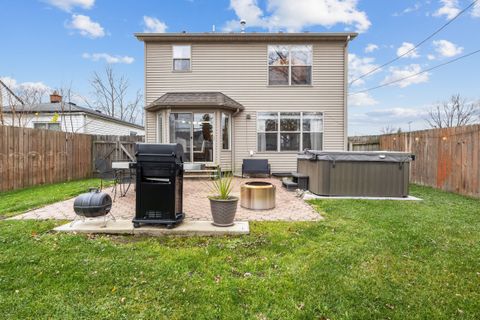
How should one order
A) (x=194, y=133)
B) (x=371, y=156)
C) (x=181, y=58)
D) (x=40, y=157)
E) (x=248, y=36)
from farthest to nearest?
(x=181, y=58) < (x=248, y=36) < (x=194, y=133) < (x=40, y=157) < (x=371, y=156)

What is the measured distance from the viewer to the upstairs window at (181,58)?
1102 centimetres

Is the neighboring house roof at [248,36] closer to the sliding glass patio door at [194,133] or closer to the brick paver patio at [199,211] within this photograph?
the sliding glass patio door at [194,133]

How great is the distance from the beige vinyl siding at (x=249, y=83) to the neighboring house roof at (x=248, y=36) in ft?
0.89

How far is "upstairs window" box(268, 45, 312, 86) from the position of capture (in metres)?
11.1

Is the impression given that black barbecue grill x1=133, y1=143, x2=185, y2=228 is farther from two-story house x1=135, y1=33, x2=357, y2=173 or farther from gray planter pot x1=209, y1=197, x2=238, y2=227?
two-story house x1=135, y1=33, x2=357, y2=173

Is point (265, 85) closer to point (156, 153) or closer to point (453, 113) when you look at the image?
point (156, 153)

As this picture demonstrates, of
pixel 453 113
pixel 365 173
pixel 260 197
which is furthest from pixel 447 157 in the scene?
pixel 453 113

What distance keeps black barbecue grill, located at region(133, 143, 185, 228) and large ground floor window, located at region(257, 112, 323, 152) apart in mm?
7476

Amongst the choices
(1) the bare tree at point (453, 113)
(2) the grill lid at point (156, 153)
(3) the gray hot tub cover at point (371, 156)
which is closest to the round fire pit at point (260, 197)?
(2) the grill lid at point (156, 153)

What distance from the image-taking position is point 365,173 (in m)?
6.64

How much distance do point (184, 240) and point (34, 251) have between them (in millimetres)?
1744

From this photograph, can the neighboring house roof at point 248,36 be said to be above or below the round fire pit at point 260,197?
above

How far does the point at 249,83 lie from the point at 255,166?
349cm

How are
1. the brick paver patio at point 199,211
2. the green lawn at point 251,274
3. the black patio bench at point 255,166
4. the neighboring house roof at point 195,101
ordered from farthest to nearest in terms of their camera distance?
the black patio bench at point 255,166
the neighboring house roof at point 195,101
the brick paver patio at point 199,211
the green lawn at point 251,274
